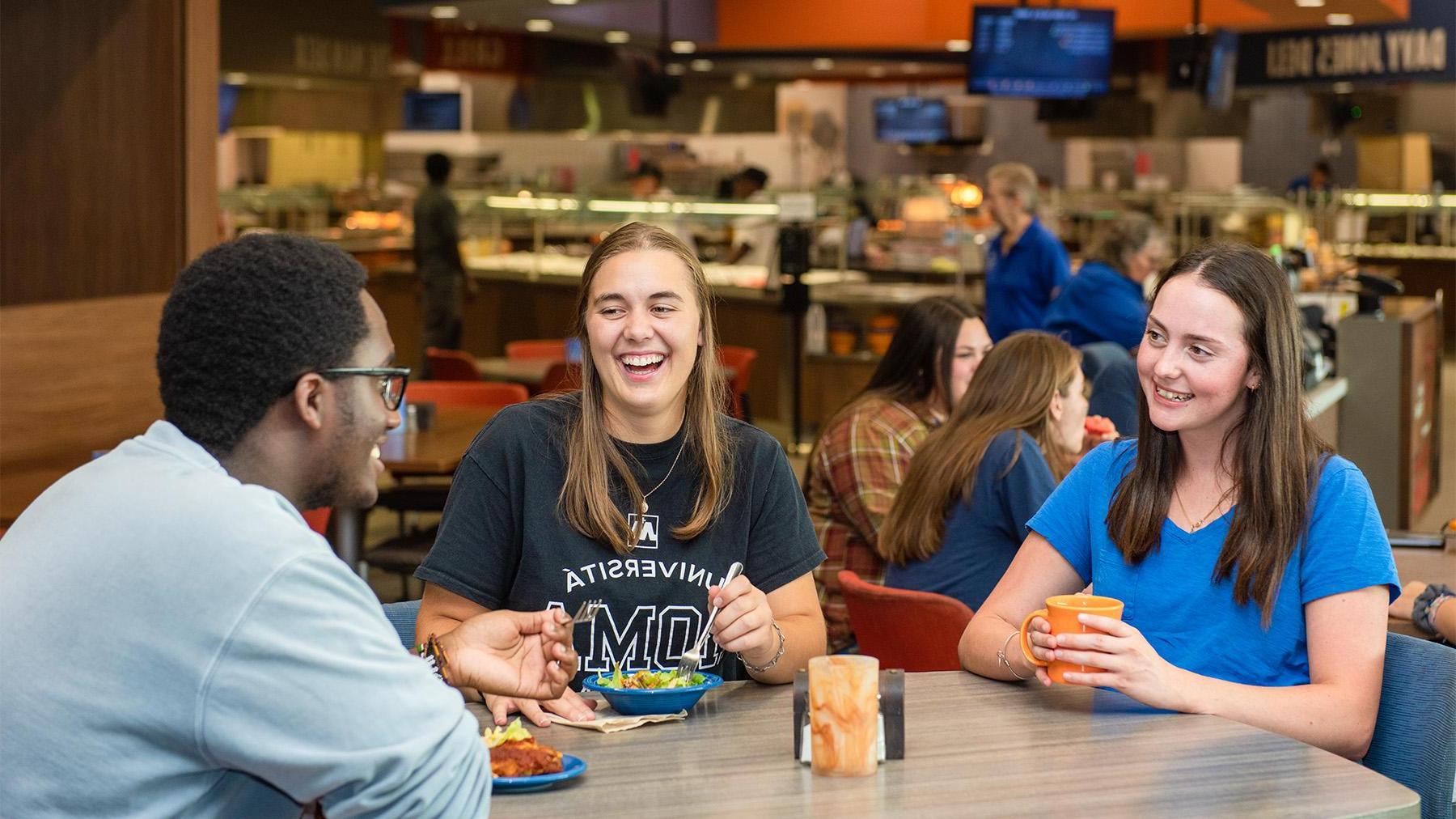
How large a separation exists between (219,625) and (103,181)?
3.77m

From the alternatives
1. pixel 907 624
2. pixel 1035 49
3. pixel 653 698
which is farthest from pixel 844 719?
pixel 1035 49

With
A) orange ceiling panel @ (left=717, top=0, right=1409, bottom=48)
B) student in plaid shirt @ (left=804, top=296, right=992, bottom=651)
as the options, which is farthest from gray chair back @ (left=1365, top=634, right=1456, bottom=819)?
orange ceiling panel @ (left=717, top=0, right=1409, bottom=48)

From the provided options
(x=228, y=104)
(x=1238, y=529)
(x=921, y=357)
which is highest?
(x=228, y=104)

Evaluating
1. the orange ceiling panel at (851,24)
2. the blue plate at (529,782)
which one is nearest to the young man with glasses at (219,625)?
the blue plate at (529,782)

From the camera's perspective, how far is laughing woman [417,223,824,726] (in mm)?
2105

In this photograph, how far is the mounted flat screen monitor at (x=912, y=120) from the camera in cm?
1888

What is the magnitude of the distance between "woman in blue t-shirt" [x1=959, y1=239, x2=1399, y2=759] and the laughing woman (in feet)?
1.03

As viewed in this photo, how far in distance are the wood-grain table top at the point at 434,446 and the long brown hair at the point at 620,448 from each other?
67.1 inches

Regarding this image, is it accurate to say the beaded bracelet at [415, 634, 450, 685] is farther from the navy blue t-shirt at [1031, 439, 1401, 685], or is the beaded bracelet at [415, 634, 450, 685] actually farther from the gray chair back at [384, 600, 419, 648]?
the navy blue t-shirt at [1031, 439, 1401, 685]

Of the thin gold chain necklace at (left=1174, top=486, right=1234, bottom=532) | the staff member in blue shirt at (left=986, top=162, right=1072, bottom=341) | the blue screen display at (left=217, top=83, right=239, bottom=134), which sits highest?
the blue screen display at (left=217, top=83, right=239, bottom=134)

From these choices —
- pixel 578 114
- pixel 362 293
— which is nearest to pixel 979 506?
pixel 362 293

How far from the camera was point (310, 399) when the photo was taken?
4.47 ft

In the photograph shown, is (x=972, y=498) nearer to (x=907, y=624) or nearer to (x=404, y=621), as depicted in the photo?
(x=907, y=624)

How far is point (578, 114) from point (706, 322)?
11344mm
